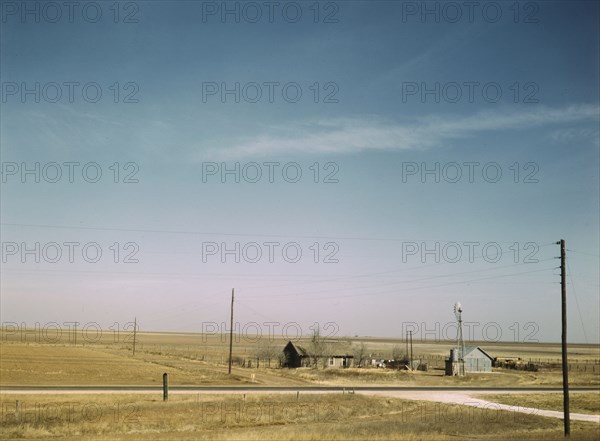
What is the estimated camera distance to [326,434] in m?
27.0

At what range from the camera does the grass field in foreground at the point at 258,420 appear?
27.7 metres

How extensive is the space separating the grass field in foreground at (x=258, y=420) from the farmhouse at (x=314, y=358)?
4710 cm

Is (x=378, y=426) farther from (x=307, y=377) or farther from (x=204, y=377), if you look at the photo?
(x=307, y=377)

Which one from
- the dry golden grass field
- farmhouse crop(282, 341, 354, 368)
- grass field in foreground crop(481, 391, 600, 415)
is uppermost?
the dry golden grass field

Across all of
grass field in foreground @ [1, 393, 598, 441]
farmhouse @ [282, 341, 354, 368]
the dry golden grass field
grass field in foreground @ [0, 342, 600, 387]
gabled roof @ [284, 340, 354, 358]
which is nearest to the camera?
grass field in foreground @ [1, 393, 598, 441]

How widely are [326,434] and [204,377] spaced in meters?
36.6

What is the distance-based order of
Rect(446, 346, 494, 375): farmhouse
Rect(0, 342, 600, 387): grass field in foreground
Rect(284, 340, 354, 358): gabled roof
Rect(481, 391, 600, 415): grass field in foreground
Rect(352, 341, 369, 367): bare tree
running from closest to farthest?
1. Rect(481, 391, 600, 415): grass field in foreground
2. Rect(0, 342, 600, 387): grass field in foreground
3. Rect(446, 346, 494, 375): farmhouse
4. Rect(284, 340, 354, 358): gabled roof
5. Rect(352, 341, 369, 367): bare tree

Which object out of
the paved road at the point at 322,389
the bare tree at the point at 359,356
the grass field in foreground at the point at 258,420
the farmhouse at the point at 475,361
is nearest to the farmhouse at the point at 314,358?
the bare tree at the point at 359,356

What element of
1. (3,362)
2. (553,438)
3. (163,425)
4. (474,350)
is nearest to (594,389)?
(474,350)

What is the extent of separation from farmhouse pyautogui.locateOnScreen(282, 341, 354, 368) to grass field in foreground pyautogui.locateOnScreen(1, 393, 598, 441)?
4710cm

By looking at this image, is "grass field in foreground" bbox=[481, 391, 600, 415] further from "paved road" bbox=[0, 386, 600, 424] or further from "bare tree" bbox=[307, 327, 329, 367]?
"bare tree" bbox=[307, 327, 329, 367]

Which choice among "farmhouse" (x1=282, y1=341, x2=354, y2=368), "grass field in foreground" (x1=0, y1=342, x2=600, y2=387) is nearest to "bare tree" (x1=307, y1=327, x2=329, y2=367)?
"farmhouse" (x1=282, y1=341, x2=354, y2=368)

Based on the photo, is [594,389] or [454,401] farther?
[594,389]

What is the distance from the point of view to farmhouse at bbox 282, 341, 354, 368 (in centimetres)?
8900
